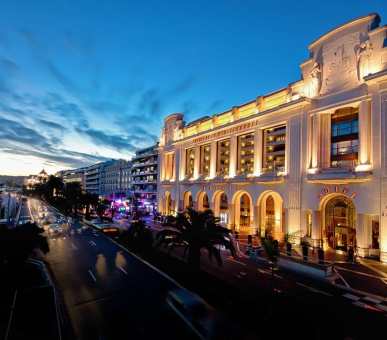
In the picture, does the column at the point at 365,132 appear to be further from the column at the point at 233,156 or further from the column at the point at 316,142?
the column at the point at 233,156

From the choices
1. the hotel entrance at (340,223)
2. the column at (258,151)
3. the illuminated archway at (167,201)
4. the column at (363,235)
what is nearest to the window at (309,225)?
the hotel entrance at (340,223)

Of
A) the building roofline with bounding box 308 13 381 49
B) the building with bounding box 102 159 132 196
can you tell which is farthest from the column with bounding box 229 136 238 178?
the building with bounding box 102 159 132 196

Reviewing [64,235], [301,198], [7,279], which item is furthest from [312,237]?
[64,235]

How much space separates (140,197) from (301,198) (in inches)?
2122

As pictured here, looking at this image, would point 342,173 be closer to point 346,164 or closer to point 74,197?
point 346,164

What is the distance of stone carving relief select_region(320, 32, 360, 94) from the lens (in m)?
25.6

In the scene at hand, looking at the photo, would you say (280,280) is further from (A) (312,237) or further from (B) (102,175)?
(B) (102,175)

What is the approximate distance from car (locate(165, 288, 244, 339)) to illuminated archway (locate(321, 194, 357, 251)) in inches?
828

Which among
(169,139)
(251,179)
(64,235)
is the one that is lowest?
(64,235)

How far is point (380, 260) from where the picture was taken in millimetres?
22125

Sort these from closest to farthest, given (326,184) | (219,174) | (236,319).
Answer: (236,319), (326,184), (219,174)

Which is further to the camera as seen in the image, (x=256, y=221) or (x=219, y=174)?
(x=219, y=174)

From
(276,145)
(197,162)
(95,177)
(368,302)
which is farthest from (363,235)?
(95,177)

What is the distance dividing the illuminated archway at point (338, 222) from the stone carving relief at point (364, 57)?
A: 513 inches
